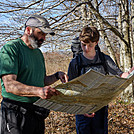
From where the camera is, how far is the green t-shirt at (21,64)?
1546 mm

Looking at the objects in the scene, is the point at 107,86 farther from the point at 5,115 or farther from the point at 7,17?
the point at 7,17

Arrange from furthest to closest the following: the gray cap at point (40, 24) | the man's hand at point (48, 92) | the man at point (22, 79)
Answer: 1. the gray cap at point (40, 24)
2. the man at point (22, 79)
3. the man's hand at point (48, 92)

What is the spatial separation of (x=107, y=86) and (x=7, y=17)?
4061mm

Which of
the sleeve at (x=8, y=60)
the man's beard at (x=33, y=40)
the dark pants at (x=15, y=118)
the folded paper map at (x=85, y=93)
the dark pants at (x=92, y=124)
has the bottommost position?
the dark pants at (x=92, y=124)

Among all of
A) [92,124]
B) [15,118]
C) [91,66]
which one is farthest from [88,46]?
[15,118]

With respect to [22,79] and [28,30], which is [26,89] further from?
[28,30]

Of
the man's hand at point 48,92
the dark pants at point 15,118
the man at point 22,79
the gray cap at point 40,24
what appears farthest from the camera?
the gray cap at point 40,24

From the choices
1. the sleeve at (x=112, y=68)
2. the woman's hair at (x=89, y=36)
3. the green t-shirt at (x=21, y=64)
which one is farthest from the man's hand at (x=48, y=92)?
the sleeve at (x=112, y=68)

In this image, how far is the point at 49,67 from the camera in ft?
44.8

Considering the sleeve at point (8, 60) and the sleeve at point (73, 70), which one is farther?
the sleeve at point (73, 70)

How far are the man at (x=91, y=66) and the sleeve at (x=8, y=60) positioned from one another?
28.2 inches

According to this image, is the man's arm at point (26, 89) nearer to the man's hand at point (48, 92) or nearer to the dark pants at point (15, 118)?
the man's hand at point (48, 92)

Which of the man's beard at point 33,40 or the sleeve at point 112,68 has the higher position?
the man's beard at point 33,40

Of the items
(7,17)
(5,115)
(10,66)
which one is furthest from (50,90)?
(7,17)
